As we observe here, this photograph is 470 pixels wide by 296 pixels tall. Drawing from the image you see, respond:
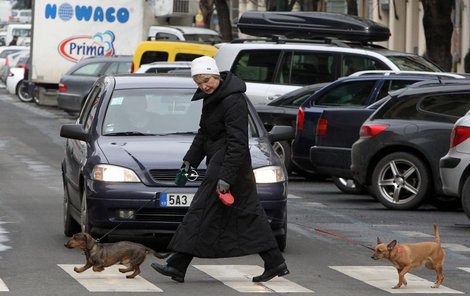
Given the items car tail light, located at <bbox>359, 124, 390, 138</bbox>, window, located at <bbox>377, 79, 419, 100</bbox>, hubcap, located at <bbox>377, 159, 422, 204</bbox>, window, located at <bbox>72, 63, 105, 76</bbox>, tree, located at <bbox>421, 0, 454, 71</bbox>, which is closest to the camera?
hubcap, located at <bbox>377, 159, 422, 204</bbox>

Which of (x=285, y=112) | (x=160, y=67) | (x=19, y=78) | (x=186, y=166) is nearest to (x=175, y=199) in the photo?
(x=186, y=166)

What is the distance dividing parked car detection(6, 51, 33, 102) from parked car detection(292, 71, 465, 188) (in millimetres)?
28795

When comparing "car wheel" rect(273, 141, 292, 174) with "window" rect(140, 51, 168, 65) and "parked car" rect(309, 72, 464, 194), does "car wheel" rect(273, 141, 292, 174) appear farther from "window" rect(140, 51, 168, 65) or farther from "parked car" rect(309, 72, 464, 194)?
"window" rect(140, 51, 168, 65)

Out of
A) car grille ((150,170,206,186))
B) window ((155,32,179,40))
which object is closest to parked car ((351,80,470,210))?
car grille ((150,170,206,186))

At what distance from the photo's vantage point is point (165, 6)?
48906 millimetres

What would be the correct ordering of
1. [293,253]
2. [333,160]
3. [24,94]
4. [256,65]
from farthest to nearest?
[24,94]
[256,65]
[333,160]
[293,253]

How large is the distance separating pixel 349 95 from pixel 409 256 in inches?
406

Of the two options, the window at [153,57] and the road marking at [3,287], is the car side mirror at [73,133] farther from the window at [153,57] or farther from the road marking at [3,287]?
the window at [153,57]

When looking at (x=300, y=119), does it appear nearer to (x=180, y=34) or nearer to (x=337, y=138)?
(x=337, y=138)

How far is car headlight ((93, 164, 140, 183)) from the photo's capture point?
1294cm

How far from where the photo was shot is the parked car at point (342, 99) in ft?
69.3

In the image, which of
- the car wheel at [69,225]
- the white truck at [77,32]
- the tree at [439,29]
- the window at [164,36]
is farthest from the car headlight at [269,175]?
the window at [164,36]

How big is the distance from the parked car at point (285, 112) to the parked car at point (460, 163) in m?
6.12

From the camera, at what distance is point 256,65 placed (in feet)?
84.3
